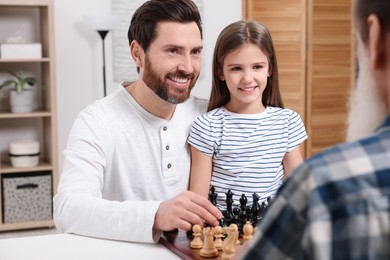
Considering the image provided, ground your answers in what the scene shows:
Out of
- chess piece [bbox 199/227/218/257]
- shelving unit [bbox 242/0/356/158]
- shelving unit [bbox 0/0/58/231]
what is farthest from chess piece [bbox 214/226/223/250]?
shelving unit [bbox 242/0/356/158]

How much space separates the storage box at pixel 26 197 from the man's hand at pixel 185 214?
3.27m

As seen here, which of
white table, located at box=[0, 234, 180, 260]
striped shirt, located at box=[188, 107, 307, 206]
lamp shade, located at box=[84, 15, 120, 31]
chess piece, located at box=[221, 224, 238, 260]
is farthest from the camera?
lamp shade, located at box=[84, 15, 120, 31]

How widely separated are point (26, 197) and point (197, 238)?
3395 mm

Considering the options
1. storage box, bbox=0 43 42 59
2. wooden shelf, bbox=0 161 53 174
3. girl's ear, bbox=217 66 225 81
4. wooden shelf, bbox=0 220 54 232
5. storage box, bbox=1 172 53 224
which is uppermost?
storage box, bbox=0 43 42 59

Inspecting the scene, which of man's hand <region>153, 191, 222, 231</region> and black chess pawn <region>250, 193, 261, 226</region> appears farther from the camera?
black chess pawn <region>250, 193, 261, 226</region>

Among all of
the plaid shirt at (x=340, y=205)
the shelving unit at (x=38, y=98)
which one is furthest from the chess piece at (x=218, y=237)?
the shelving unit at (x=38, y=98)

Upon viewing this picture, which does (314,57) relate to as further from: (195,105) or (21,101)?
(195,105)

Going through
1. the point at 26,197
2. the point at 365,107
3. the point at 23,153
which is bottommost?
the point at 26,197

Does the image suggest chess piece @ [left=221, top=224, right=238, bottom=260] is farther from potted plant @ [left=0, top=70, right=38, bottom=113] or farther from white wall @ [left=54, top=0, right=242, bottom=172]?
white wall @ [left=54, top=0, right=242, bottom=172]

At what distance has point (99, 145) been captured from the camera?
6.73ft

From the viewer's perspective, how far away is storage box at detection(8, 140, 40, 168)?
15.5 ft

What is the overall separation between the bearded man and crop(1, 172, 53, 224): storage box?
13.5 feet

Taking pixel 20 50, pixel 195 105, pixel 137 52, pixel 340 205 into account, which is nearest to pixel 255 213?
pixel 195 105

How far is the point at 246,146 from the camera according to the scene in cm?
210
